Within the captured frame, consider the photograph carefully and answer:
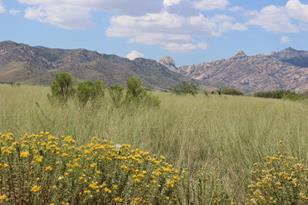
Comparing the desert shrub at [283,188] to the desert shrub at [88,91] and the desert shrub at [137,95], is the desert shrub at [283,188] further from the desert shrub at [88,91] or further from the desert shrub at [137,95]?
the desert shrub at [88,91]

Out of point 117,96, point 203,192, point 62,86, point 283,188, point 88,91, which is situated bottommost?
point 203,192

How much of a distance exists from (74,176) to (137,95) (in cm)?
1098

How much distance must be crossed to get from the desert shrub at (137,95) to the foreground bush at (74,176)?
359 inches

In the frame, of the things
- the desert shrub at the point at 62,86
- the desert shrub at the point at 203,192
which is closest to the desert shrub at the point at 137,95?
the desert shrub at the point at 62,86

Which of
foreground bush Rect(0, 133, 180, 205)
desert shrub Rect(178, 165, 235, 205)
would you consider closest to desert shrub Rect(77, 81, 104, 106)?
desert shrub Rect(178, 165, 235, 205)

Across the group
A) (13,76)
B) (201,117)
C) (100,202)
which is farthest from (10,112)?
(13,76)

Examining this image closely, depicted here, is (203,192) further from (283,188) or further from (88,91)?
(88,91)

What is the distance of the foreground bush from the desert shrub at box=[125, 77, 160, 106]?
913cm

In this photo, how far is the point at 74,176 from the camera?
3.54 m

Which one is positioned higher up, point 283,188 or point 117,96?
point 117,96

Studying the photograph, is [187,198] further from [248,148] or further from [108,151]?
[248,148]

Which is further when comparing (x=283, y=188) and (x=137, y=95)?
(x=137, y=95)

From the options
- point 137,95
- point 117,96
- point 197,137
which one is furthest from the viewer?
point 137,95

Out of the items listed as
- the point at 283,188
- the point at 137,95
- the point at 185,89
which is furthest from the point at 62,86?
the point at 185,89
